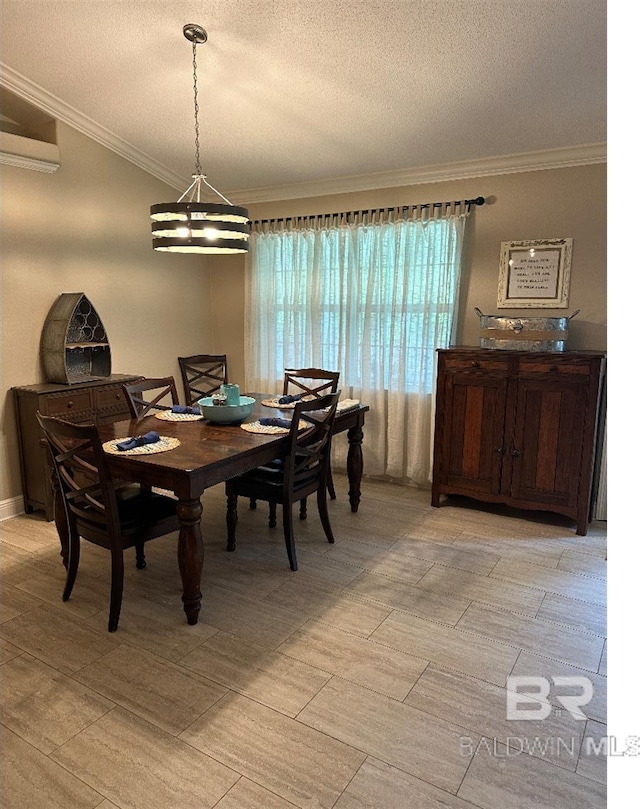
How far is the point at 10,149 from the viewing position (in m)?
3.42

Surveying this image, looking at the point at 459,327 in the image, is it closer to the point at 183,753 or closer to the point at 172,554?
the point at 172,554

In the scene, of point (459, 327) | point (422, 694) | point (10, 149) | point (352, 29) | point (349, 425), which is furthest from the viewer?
point (459, 327)

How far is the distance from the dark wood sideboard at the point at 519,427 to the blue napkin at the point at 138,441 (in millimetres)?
2048

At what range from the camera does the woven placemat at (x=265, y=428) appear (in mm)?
2885

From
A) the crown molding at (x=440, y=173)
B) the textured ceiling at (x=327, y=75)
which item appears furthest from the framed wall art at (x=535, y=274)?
the textured ceiling at (x=327, y=75)

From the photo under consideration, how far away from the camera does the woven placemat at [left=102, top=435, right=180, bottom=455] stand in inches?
98.0

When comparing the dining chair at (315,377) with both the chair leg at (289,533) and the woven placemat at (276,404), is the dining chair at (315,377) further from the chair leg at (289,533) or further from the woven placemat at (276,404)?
the chair leg at (289,533)

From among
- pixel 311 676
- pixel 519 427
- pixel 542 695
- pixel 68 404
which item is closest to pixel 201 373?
pixel 68 404

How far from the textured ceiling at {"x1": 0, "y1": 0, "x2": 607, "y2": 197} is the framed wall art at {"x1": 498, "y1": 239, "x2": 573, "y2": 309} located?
2.10 ft

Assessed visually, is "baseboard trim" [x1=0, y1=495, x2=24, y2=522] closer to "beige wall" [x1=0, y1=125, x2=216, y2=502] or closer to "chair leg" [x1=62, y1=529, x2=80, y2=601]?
"beige wall" [x1=0, y1=125, x2=216, y2=502]

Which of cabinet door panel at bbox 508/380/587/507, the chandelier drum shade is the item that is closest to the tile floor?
cabinet door panel at bbox 508/380/587/507

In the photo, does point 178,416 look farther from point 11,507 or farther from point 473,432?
point 473,432
